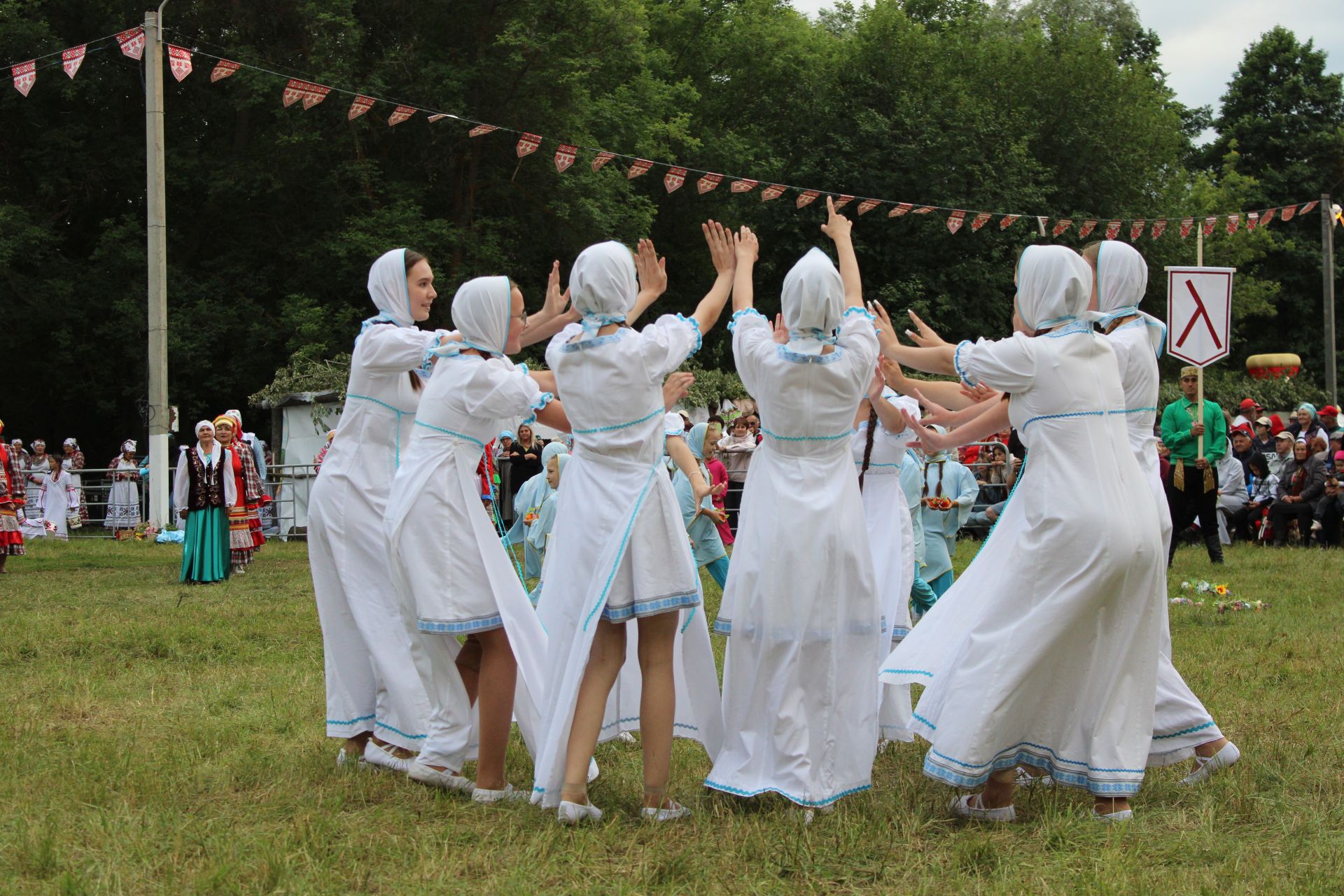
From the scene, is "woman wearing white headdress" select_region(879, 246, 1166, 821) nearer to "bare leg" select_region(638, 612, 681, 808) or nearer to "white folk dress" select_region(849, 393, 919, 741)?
"bare leg" select_region(638, 612, 681, 808)

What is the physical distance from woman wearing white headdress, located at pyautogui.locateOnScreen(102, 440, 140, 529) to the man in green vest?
53.8ft

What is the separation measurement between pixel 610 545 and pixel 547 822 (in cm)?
100

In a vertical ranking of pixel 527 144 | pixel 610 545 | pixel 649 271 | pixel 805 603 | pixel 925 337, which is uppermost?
pixel 527 144

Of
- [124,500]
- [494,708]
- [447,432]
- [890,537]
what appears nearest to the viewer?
[494,708]

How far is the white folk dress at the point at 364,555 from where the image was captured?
5.70 m

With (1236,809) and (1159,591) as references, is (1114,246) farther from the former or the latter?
(1236,809)

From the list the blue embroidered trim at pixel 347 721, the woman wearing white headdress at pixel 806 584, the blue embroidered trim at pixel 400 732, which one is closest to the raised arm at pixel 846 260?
the woman wearing white headdress at pixel 806 584

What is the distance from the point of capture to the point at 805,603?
4.90 metres

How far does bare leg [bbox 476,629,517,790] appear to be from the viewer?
5.12 metres

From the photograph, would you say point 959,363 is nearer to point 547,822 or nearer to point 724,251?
point 724,251

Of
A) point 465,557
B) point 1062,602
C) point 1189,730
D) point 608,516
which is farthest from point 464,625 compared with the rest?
point 1189,730

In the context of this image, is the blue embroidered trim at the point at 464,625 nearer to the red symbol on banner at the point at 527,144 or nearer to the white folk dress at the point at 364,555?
the white folk dress at the point at 364,555

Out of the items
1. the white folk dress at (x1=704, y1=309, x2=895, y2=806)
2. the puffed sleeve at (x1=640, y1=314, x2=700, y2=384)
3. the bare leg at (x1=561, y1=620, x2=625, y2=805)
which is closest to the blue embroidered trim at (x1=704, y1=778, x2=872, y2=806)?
the white folk dress at (x1=704, y1=309, x2=895, y2=806)

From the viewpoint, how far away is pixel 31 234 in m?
25.1
